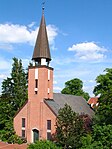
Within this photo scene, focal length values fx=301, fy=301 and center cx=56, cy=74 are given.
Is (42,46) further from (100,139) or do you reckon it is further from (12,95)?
(100,139)

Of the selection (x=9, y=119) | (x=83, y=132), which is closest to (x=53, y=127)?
(x=83, y=132)

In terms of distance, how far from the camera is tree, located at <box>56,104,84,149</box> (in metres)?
34.0

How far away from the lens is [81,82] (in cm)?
6269

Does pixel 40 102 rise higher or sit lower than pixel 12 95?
lower

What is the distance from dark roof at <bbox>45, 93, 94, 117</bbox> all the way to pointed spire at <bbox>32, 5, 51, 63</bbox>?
5.88 metres

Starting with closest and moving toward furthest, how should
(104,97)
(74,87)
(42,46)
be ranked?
(104,97) → (42,46) → (74,87)

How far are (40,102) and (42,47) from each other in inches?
307

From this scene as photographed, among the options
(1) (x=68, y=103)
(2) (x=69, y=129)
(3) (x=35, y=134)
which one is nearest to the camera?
(2) (x=69, y=129)

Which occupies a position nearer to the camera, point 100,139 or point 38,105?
point 100,139

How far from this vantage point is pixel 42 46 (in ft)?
140

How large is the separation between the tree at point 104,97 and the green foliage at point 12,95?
12050 mm

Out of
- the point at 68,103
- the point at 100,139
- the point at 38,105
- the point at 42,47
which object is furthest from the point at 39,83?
the point at 100,139

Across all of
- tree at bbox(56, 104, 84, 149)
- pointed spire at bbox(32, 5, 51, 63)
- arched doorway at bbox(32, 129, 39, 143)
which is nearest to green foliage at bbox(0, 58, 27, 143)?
arched doorway at bbox(32, 129, 39, 143)

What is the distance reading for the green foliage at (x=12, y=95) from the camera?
45.5 m
